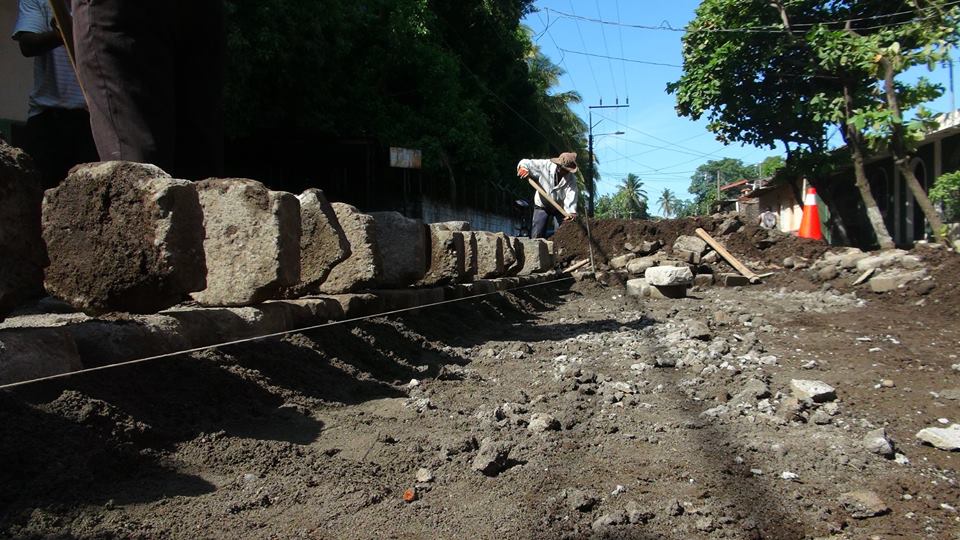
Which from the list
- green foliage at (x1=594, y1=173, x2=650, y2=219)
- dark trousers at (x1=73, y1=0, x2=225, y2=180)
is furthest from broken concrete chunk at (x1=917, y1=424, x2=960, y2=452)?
green foliage at (x1=594, y1=173, x2=650, y2=219)

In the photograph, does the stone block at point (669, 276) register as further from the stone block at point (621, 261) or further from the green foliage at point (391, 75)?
the green foliage at point (391, 75)

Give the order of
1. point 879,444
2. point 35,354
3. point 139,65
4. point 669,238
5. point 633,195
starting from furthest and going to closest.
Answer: point 633,195, point 669,238, point 139,65, point 879,444, point 35,354

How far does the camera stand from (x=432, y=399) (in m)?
3.24

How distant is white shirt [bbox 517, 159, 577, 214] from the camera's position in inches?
424

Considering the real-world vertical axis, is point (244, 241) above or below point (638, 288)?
above

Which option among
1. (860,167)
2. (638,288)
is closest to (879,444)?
(638,288)

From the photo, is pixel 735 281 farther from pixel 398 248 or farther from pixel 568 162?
pixel 398 248

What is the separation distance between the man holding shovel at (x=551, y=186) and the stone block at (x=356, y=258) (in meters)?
6.42

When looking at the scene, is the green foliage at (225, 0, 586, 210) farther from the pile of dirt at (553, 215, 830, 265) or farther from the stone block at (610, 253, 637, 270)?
the stone block at (610, 253, 637, 270)

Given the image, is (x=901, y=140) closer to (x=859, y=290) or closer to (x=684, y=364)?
(x=859, y=290)

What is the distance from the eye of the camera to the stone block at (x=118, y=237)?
2.46 meters

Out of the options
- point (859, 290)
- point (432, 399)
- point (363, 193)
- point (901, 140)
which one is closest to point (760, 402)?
point (432, 399)

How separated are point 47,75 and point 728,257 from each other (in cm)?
980

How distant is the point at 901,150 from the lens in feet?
36.4
